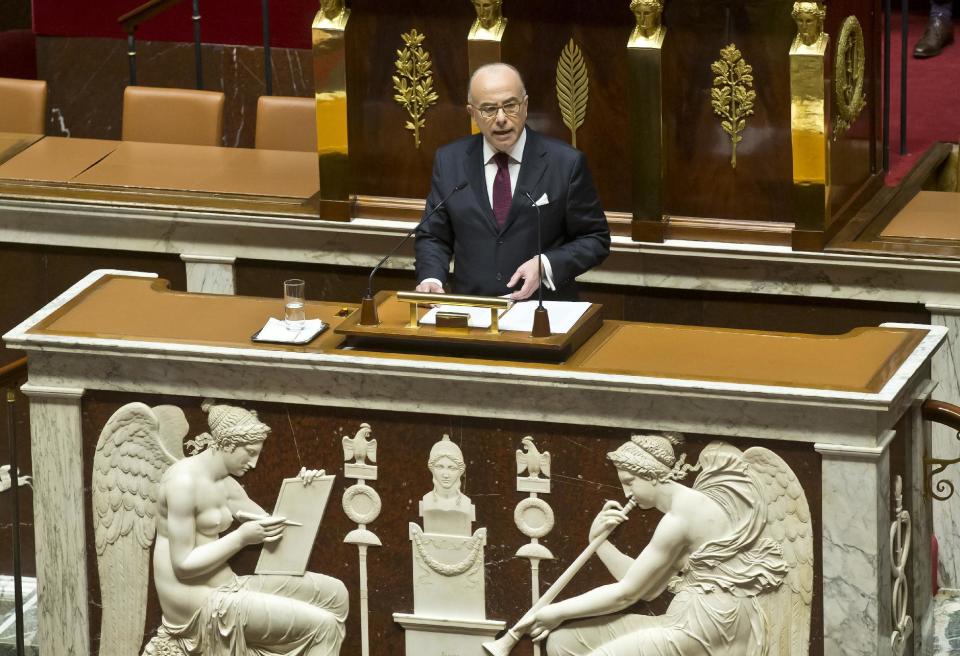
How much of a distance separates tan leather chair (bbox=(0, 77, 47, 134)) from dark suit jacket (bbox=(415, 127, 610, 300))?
9.64ft

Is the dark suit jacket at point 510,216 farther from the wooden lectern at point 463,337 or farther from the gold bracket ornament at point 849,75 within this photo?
the gold bracket ornament at point 849,75

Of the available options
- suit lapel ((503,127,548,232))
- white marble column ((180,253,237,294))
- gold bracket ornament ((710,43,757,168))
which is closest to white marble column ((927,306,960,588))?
gold bracket ornament ((710,43,757,168))

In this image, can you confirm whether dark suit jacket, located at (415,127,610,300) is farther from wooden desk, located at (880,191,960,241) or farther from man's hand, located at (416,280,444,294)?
wooden desk, located at (880,191,960,241)

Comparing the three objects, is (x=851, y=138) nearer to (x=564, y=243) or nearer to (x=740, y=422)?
(x=564, y=243)

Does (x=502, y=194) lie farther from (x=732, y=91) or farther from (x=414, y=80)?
(x=414, y=80)

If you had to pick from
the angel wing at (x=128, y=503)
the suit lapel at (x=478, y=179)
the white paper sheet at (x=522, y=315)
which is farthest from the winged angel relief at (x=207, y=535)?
the suit lapel at (x=478, y=179)

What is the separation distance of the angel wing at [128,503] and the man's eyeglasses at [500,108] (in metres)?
1.14

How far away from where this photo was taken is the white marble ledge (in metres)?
4.57

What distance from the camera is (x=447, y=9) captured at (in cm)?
683

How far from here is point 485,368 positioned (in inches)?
189

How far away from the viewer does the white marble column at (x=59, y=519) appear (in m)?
5.17

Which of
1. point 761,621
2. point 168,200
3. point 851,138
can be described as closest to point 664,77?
point 851,138

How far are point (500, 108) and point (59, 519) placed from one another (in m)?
1.55

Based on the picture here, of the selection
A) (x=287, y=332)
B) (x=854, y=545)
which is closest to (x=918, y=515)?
(x=854, y=545)
